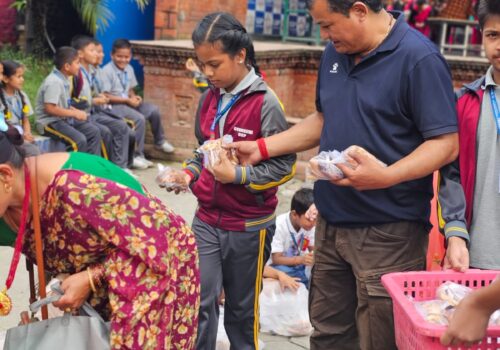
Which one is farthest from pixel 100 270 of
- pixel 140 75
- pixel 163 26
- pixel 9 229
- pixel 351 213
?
pixel 140 75

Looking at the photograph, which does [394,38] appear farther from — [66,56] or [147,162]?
[147,162]

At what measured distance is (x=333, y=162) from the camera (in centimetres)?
302

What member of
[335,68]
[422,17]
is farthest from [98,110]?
[422,17]

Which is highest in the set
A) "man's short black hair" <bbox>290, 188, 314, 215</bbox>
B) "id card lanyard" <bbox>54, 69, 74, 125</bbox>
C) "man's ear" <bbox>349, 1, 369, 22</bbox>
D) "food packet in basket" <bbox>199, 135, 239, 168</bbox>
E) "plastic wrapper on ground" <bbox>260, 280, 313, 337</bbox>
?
"man's ear" <bbox>349, 1, 369, 22</bbox>

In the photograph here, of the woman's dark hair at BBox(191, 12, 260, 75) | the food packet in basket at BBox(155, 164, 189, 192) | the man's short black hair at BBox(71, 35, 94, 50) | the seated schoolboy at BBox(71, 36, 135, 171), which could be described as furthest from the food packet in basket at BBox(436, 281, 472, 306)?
the man's short black hair at BBox(71, 35, 94, 50)

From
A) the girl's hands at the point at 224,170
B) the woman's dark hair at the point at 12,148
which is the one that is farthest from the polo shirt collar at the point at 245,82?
the woman's dark hair at the point at 12,148

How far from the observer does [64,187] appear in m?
2.52

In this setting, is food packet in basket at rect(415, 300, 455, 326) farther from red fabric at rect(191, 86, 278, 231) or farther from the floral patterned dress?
red fabric at rect(191, 86, 278, 231)

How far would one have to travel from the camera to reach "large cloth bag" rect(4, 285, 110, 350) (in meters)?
2.54

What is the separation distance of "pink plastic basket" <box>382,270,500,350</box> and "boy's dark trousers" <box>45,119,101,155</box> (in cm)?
601

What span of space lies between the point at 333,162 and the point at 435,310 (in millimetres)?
665

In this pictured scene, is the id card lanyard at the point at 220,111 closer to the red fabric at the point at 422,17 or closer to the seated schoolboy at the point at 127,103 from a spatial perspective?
the seated schoolboy at the point at 127,103

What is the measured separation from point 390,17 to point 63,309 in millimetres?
1714

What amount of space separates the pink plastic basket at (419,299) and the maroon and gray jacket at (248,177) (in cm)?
106
